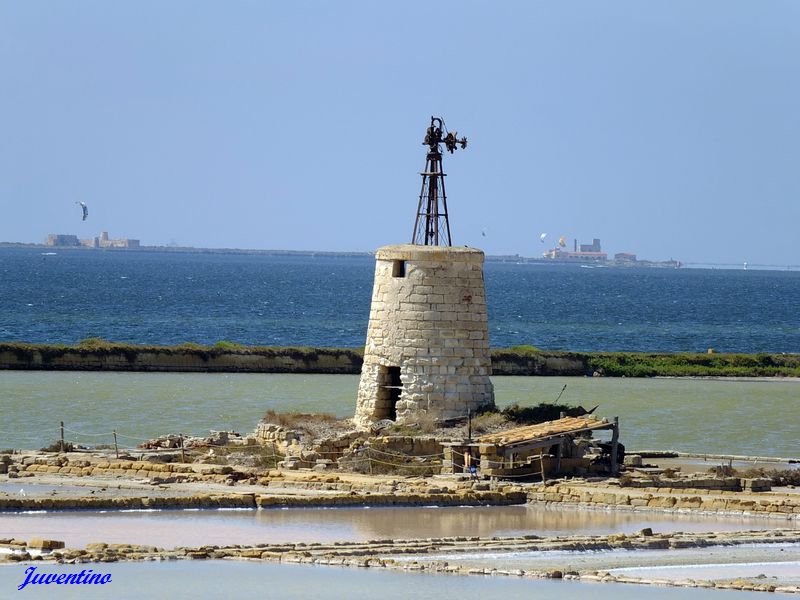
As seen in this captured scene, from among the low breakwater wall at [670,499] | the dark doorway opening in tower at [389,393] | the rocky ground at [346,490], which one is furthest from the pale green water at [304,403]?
the low breakwater wall at [670,499]

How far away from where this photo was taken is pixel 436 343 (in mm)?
28203

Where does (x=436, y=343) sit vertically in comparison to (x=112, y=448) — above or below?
above

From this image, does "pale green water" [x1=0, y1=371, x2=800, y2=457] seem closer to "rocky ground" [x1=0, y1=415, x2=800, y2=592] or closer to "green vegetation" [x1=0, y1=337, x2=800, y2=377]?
"green vegetation" [x1=0, y1=337, x2=800, y2=377]

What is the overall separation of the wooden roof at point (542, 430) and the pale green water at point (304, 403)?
21.9 ft

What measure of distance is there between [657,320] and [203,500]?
278ft

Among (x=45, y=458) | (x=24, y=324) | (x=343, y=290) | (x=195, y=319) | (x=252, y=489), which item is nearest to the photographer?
(x=252, y=489)

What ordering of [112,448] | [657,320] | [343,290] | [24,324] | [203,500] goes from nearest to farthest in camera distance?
[203,500], [112,448], [24,324], [657,320], [343,290]

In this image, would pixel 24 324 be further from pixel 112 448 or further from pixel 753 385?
pixel 112 448

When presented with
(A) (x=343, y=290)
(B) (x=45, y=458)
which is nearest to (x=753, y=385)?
(B) (x=45, y=458)

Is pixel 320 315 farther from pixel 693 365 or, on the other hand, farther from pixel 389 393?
pixel 389 393

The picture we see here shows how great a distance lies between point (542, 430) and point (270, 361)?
30336 millimetres

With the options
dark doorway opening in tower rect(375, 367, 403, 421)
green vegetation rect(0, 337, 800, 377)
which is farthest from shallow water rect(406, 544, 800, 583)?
green vegetation rect(0, 337, 800, 377)

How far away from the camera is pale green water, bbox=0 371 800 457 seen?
35750 millimetres

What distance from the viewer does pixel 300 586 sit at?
58.5 feet
